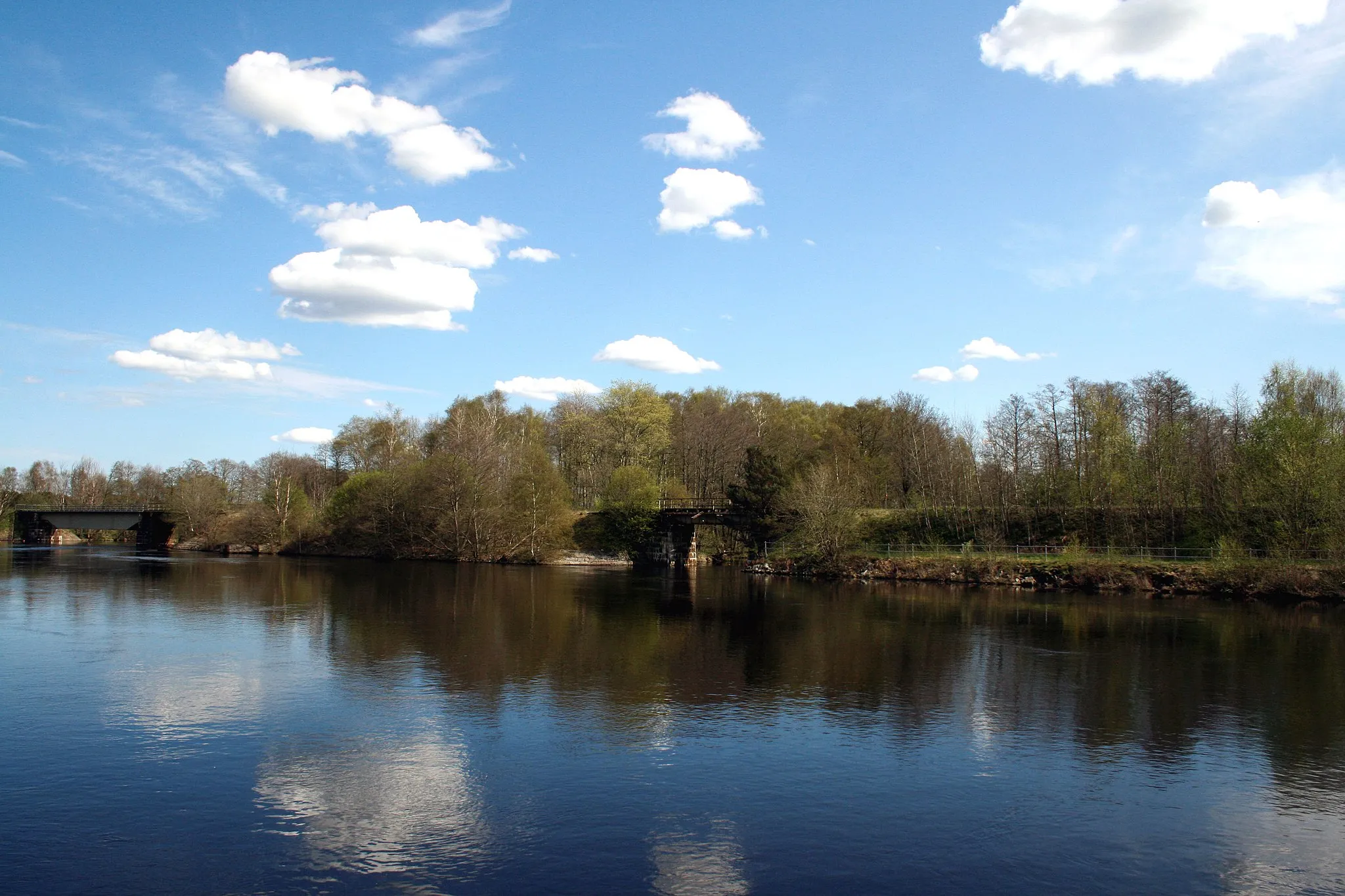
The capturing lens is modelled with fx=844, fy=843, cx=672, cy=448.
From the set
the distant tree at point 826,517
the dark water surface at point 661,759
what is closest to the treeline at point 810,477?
the distant tree at point 826,517

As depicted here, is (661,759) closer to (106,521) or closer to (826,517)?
(826,517)

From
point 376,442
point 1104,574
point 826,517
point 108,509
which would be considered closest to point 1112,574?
point 1104,574

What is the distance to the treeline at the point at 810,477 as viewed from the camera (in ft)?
168

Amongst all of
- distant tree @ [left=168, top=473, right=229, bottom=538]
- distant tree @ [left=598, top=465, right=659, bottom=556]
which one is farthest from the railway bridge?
distant tree @ [left=168, top=473, right=229, bottom=538]

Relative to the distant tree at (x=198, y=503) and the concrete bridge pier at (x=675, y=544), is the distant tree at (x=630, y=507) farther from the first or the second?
the distant tree at (x=198, y=503)

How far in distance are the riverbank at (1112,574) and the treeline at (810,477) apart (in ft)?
6.08

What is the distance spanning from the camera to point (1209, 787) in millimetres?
14008

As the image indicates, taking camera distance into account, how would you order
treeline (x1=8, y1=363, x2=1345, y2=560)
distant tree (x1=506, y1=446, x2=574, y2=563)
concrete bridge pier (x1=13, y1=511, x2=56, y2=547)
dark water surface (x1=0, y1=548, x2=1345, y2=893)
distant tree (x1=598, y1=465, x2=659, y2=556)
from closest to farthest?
dark water surface (x1=0, y1=548, x2=1345, y2=893) → treeline (x1=8, y1=363, x2=1345, y2=560) → distant tree (x1=506, y1=446, x2=574, y2=563) → distant tree (x1=598, y1=465, x2=659, y2=556) → concrete bridge pier (x1=13, y1=511, x2=56, y2=547)

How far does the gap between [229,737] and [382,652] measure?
9645 millimetres

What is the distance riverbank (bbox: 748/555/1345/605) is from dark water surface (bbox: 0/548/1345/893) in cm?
1344

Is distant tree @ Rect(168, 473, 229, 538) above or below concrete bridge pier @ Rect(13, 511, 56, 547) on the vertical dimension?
above

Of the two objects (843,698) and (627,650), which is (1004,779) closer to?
(843,698)

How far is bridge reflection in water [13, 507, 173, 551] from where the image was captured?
297ft

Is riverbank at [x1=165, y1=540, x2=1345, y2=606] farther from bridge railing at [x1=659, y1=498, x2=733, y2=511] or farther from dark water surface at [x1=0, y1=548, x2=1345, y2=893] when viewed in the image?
dark water surface at [x1=0, y1=548, x2=1345, y2=893]
